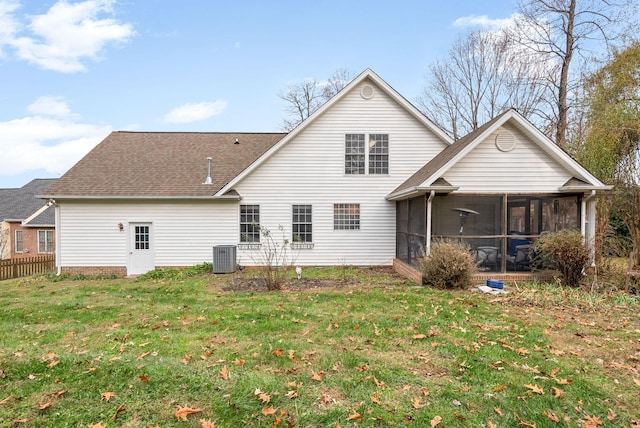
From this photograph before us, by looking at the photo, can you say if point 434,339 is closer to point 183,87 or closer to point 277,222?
point 277,222

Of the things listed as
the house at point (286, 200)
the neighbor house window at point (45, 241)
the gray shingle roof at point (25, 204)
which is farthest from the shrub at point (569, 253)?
the neighbor house window at point (45, 241)

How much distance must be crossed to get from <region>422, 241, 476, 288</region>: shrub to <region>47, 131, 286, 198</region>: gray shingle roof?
8.07 metres

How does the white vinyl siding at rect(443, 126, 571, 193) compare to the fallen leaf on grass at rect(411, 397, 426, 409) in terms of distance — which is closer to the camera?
the fallen leaf on grass at rect(411, 397, 426, 409)

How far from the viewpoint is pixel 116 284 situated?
33.9 ft

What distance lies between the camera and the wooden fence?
1376 centimetres

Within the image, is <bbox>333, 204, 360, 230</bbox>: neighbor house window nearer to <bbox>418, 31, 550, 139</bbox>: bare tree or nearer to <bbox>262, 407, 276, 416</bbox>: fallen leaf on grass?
<bbox>262, 407, 276, 416</bbox>: fallen leaf on grass

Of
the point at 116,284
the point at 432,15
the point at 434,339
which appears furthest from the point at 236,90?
the point at 434,339

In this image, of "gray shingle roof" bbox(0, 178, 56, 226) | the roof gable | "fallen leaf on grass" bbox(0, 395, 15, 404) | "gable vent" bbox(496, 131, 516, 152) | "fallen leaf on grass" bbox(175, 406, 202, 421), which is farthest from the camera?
"gray shingle roof" bbox(0, 178, 56, 226)

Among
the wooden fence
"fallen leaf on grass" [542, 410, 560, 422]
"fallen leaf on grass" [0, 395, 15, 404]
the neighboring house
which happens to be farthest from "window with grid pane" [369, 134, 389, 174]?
the neighboring house

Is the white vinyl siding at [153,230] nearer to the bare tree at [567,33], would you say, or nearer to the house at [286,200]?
the house at [286,200]

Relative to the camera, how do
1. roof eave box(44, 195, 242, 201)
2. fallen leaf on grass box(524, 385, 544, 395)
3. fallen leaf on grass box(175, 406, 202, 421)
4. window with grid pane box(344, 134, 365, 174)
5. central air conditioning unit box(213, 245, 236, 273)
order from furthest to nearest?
window with grid pane box(344, 134, 365, 174)
roof eave box(44, 195, 242, 201)
central air conditioning unit box(213, 245, 236, 273)
fallen leaf on grass box(524, 385, 544, 395)
fallen leaf on grass box(175, 406, 202, 421)

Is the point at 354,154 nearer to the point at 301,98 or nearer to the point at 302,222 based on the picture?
the point at 302,222

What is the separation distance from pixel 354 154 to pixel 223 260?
20.2 ft

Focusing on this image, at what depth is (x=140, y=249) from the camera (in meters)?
12.6
